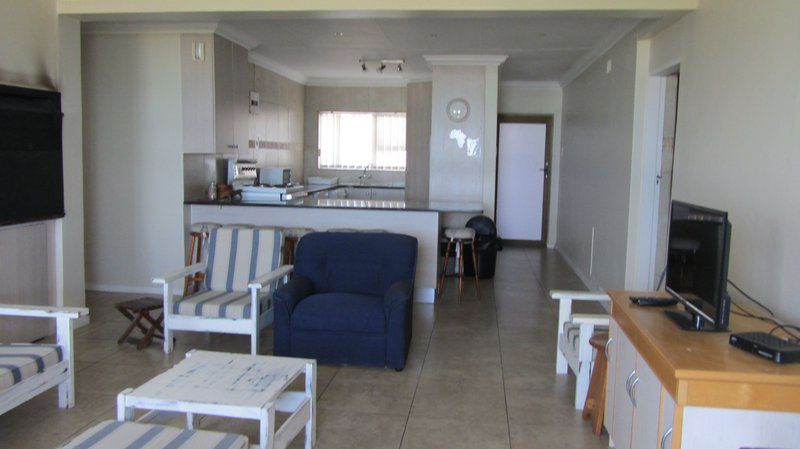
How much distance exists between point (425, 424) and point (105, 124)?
4.43m

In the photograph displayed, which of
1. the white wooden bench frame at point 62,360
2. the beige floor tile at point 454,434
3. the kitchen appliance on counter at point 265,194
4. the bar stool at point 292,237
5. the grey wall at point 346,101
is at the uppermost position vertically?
the grey wall at point 346,101

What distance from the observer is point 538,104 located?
32.3 feet

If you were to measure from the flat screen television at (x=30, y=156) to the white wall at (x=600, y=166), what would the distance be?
14.1 feet

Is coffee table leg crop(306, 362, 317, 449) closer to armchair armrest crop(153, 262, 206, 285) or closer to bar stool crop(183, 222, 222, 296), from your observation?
armchair armrest crop(153, 262, 206, 285)

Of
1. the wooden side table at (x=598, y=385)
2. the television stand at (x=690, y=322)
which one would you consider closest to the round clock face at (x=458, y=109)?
the wooden side table at (x=598, y=385)

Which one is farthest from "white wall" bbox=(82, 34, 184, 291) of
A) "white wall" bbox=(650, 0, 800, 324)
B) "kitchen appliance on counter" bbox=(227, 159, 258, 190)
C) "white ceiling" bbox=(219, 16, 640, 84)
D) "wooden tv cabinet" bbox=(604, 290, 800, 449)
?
"wooden tv cabinet" bbox=(604, 290, 800, 449)

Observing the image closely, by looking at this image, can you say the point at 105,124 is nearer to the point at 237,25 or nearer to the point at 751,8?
the point at 237,25

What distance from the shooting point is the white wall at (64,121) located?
13.9 ft

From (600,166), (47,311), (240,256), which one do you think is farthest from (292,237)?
(600,166)

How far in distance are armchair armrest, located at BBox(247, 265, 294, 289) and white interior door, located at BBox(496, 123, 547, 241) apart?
19.6 feet

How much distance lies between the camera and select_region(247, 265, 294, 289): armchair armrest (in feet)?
13.6

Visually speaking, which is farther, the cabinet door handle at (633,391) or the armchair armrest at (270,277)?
the armchair armrest at (270,277)

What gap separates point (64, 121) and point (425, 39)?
3391 millimetres

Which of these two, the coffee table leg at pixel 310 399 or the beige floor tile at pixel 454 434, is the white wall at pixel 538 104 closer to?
the beige floor tile at pixel 454 434
